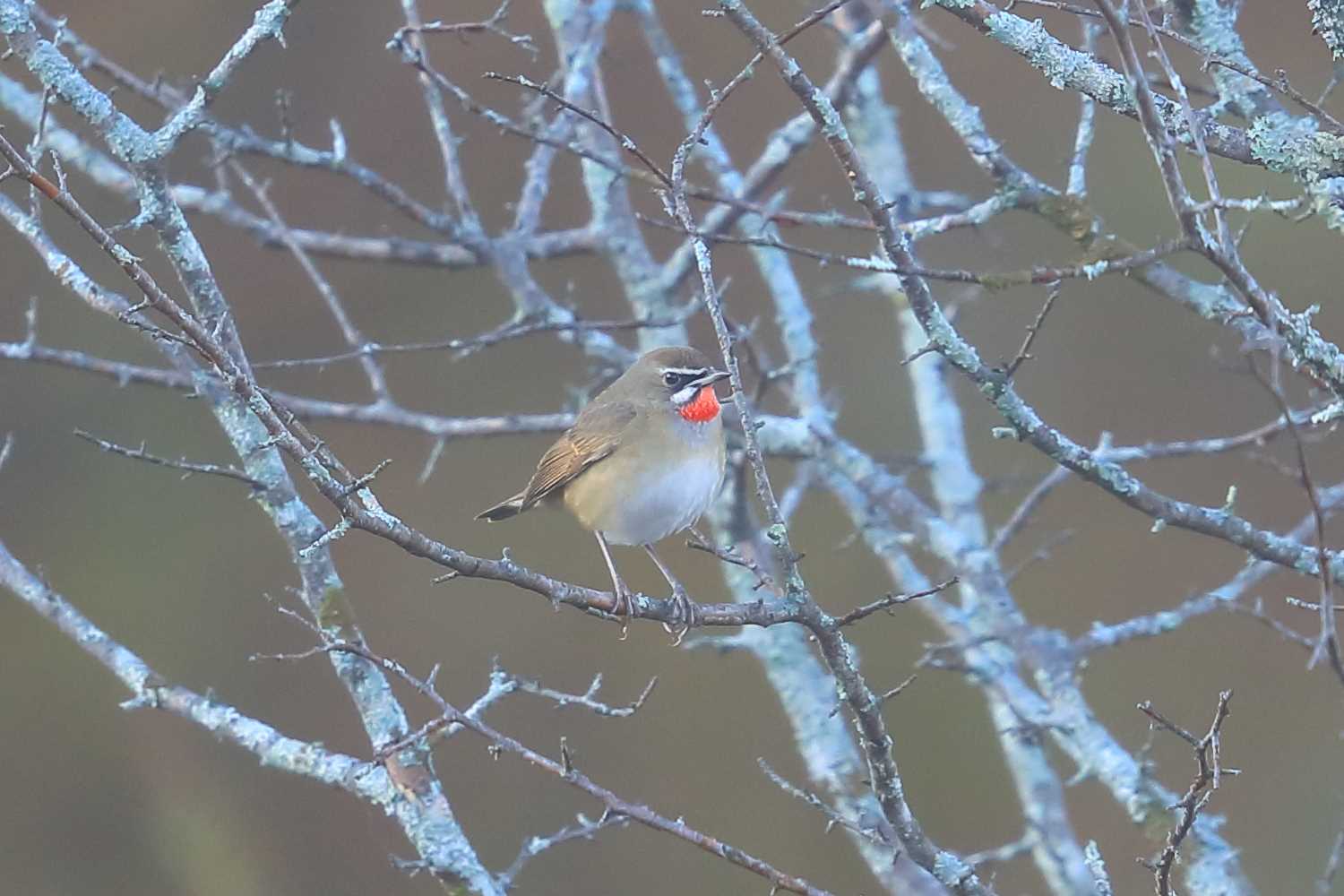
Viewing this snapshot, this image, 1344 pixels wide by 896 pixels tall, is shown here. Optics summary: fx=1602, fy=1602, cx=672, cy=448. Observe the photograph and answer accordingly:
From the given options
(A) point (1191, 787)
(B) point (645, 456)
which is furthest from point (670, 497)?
(A) point (1191, 787)

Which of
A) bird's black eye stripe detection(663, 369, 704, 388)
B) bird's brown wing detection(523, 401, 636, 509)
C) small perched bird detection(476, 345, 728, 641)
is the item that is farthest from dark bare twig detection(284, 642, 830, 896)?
bird's black eye stripe detection(663, 369, 704, 388)

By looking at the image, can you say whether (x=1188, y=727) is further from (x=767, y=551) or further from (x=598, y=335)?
(x=598, y=335)

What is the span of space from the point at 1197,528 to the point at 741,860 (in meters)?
1.43

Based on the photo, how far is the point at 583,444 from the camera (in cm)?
545

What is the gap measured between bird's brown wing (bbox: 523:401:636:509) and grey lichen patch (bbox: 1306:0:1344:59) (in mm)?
2691

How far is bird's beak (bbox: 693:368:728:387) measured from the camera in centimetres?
534

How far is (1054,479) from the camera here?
5.30 meters

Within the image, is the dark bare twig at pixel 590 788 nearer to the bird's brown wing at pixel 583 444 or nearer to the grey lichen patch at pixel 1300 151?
the grey lichen patch at pixel 1300 151

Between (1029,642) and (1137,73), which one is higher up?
(1137,73)

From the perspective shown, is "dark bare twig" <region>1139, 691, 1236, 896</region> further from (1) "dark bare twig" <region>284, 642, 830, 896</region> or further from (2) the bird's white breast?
(2) the bird's white breast

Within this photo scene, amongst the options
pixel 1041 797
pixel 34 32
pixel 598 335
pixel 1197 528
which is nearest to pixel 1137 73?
pixel 1197 528

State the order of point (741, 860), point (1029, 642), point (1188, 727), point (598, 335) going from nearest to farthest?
point (741, 860)
point (1029, 642)
point (598, 335)
point (1188, 727)

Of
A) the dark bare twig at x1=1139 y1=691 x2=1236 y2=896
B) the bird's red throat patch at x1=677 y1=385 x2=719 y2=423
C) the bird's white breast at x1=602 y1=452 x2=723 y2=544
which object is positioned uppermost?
the bird's red throat patch at x1=677 y1=385 x2=719 y2=423

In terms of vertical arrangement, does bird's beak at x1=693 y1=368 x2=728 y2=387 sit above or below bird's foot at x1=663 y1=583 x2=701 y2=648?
above
